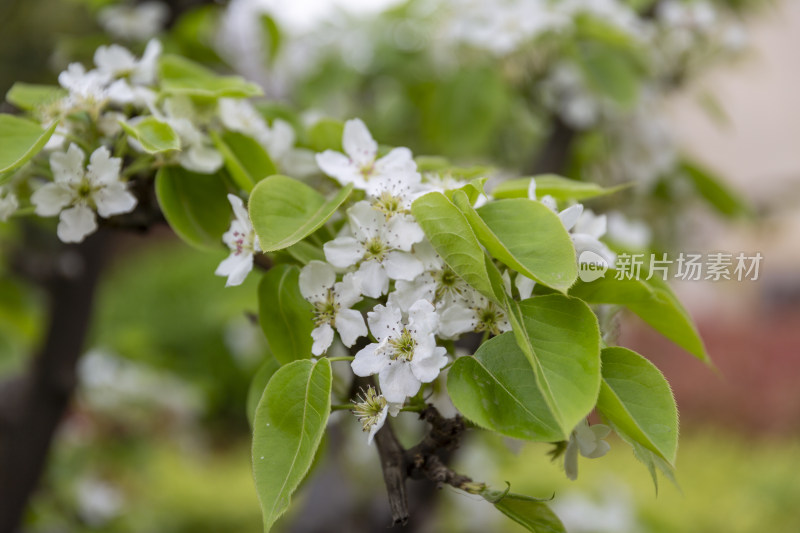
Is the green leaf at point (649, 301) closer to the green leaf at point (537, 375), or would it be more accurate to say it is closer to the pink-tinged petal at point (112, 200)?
the green leaf at point (537, 375)

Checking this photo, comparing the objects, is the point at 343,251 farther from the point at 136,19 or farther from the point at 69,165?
the point at 136,19

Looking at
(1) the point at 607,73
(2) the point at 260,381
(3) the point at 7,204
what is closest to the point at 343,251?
(2) the point at 260,381

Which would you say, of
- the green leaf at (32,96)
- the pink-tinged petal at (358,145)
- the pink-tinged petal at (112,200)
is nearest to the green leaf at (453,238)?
the pink-tinged petal at (358,145)

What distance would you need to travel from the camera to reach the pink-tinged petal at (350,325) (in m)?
0.45

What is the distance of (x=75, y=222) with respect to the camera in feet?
1.72

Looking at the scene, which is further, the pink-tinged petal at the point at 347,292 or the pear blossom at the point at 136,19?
the pear blossom at the point at 136,19

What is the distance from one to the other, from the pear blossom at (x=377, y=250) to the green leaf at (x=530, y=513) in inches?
5.3

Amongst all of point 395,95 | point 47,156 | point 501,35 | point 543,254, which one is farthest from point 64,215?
point 395,95

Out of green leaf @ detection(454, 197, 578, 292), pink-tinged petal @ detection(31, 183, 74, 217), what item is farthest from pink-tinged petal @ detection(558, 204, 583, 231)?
pink-tinged petal @ detection(31, 183, 74, 217)

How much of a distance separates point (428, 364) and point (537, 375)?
0.06 m

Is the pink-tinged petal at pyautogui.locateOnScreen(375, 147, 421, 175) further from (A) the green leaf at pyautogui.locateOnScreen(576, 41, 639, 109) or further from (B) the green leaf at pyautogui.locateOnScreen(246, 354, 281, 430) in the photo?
(A) the green leaf at pyautogui.locateOnScreen(576, 41, 639, 109)

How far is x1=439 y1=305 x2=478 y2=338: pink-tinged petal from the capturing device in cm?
44

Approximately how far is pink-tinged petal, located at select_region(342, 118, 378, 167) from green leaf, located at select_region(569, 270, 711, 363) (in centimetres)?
18

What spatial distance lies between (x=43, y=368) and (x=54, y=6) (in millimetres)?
3837
